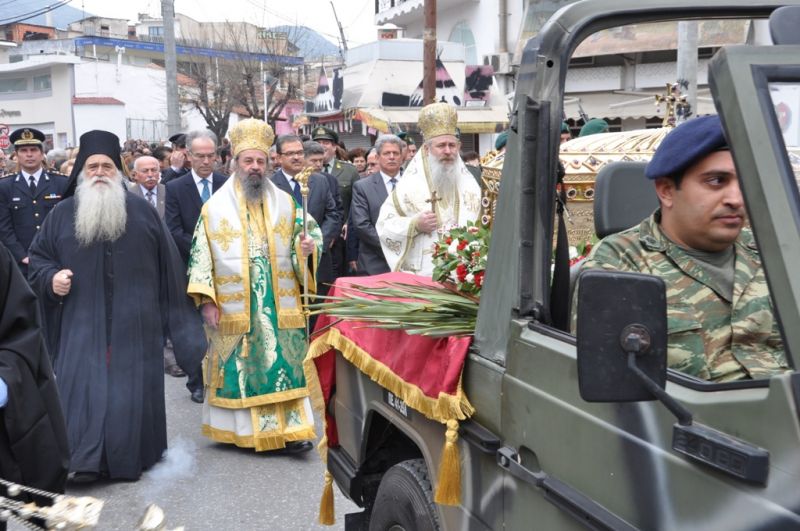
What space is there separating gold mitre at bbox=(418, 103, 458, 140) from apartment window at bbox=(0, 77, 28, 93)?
6391 cm

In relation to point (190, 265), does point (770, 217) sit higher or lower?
higher

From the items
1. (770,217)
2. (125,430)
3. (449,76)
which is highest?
(449,76)

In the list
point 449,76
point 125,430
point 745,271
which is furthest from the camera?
point 449,76

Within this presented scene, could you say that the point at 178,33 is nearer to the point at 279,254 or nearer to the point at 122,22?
the point at 122,22

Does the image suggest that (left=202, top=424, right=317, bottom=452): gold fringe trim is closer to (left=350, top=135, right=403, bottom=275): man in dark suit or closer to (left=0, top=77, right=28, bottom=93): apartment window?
(left=350, top=135, right=403, bottom=275): man in dark suit

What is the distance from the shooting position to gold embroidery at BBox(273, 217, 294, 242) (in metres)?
6.41

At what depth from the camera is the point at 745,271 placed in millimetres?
2322

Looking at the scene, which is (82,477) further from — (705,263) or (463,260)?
(705,263)

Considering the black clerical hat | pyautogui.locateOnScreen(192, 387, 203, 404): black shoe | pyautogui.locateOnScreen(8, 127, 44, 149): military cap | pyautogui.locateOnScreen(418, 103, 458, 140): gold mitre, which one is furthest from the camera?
pyautogui.locateOnScreen(8, 127, 44, 149): military cap

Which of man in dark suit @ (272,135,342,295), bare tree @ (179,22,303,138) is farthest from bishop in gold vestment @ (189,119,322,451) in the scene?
bare tree @ (179,22,303,138)

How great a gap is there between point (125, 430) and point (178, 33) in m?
63.6

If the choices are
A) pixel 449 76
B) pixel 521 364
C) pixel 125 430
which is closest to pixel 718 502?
pixel 521 364

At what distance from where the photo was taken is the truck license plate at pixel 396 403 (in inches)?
123

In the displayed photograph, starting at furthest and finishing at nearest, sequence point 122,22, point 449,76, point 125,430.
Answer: point 122,22 → point 449,76 → point 125,430
